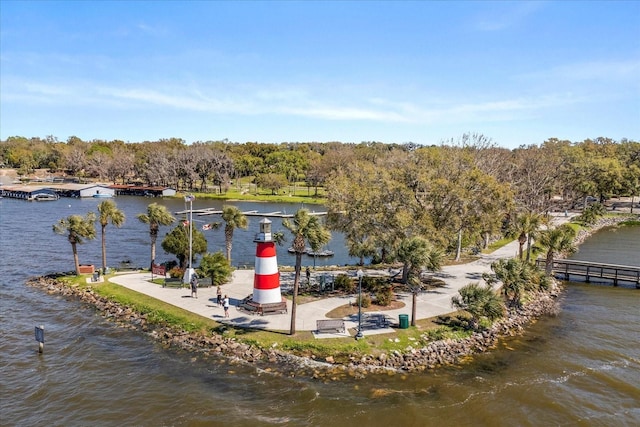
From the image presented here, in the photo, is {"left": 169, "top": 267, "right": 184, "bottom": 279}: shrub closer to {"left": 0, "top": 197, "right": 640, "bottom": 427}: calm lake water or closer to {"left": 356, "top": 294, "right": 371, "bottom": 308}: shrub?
{"left": 0, "top": 197, "right": 640, "bottom": 427}: calm lake water

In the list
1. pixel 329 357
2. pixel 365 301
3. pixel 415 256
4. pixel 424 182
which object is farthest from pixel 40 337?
pixel 424 182

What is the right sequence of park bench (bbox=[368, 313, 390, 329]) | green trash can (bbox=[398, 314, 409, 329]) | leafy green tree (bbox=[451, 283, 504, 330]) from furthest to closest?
1. park bench (bbox=[368, 313, 390, 329])
2. leafy green tree (bbox=[451, 283, 504, 330])
3. green trash can (bbox=[398, 314, 409, 329])

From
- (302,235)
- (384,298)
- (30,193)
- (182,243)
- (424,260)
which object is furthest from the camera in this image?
(30,193)

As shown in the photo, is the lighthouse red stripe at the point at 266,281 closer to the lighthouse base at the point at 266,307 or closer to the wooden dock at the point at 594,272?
the lighthouse base at the point at 266,307

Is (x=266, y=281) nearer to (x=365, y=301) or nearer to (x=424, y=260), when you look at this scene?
(x=365, y=301)

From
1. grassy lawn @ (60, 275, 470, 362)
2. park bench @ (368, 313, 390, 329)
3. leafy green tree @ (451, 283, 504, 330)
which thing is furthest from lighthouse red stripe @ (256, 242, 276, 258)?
leafy green tree @ (451, 283, 504, 330)

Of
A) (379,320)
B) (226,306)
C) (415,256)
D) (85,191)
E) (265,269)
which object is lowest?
(379,320)

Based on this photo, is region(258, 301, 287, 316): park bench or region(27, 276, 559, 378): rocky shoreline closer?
region(27, 276, 559, 378): rocky shoreline
